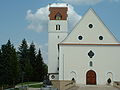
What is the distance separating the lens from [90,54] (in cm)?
4041

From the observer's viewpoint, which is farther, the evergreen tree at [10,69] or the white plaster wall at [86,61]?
the evergreen tree at [10,69]

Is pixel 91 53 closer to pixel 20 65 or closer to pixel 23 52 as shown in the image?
pixel 20 65

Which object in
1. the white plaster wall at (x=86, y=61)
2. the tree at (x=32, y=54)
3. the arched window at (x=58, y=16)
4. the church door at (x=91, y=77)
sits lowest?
the church door at (x=91, y=77)

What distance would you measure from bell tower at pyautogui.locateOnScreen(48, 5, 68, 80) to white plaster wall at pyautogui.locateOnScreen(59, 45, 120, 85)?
40.6ft

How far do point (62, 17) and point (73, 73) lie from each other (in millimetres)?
18625

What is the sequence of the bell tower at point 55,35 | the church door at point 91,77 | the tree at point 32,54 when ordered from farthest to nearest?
the tree at point 32,54 < the bell tower at point 55,35 < the church door at point 91,77

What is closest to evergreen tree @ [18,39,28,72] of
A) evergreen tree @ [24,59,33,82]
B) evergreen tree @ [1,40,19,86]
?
evergreen tree @ [24,59,33,82]

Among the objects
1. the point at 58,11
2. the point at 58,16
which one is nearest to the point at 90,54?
the point at 58,16

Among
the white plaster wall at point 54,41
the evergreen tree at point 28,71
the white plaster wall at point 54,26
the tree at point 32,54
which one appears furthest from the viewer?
the tree at point 32,54

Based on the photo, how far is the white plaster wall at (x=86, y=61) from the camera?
3988cm

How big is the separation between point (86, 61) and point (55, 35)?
50.3 ft

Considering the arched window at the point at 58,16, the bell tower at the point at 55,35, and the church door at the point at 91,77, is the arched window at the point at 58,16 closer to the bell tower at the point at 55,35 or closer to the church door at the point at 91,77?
the bell tower at the point at 55,35

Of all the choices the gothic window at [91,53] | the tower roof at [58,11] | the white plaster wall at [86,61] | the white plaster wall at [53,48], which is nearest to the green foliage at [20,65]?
the white plaster wall at [53,48]

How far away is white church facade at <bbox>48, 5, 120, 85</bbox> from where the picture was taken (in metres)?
39.9
